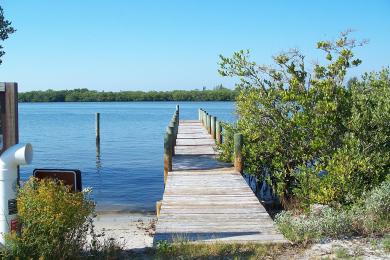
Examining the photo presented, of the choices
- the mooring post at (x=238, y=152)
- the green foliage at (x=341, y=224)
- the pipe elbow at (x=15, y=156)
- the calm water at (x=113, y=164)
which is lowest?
the calm water at (x=113, y=164)

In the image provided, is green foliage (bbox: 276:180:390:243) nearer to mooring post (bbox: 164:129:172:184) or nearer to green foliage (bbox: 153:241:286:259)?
green foliage (bbox: 153:241:286:259)

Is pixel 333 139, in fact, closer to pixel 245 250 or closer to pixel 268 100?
pixel 268 100

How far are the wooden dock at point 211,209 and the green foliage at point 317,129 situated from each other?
41.5 inches

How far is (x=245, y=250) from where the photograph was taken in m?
6.08

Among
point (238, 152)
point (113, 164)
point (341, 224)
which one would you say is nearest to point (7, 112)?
point (341, 224)

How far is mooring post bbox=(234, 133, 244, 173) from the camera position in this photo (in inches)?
464

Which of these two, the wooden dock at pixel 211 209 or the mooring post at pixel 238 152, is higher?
the mooring post at pixel 238 152

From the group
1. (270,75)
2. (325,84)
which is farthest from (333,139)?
(270,75)

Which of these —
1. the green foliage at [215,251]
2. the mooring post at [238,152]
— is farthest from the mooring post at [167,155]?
the green foliage at [215,251]

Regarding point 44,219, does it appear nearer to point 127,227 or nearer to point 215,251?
point 215,251

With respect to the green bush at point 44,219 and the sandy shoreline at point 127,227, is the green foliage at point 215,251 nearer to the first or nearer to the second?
the green bush at point 44,219

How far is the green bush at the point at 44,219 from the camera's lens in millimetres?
5070

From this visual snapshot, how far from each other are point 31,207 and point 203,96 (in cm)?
12404

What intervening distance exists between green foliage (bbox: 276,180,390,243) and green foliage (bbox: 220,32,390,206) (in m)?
1.35
